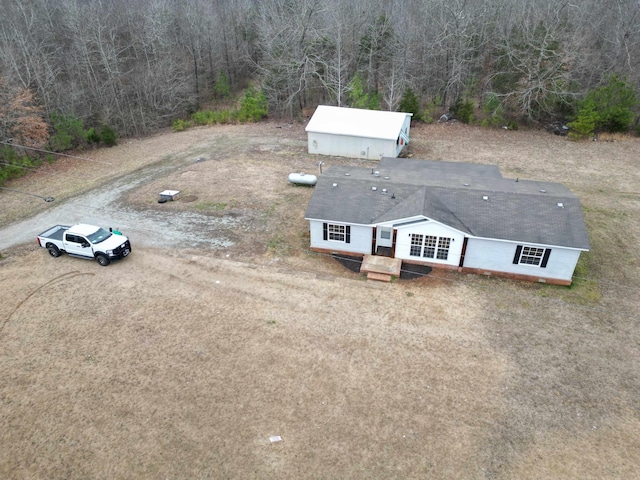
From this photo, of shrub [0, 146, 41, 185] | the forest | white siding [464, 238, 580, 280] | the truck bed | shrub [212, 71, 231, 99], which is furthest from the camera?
shrub [212, 71, 231, 99]

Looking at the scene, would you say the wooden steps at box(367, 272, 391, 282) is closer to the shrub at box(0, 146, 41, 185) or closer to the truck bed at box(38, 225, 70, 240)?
the truck bed at box(38, 225, 70, 240)

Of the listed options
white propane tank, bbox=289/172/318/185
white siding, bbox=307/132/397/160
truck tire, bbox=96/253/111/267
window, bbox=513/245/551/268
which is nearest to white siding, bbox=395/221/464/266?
window, bbox=513/245/551/268

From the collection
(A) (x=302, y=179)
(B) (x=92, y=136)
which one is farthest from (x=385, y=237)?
(B) (x=92, y=136)

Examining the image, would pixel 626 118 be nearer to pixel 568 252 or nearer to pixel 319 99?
pixel 568 252

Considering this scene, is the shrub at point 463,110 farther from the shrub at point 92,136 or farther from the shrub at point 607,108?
the shrub at point 92,136

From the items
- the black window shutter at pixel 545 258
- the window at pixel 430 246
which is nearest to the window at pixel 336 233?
the window at pixel 430 246

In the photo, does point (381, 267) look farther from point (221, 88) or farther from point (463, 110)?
point (221, 88)
